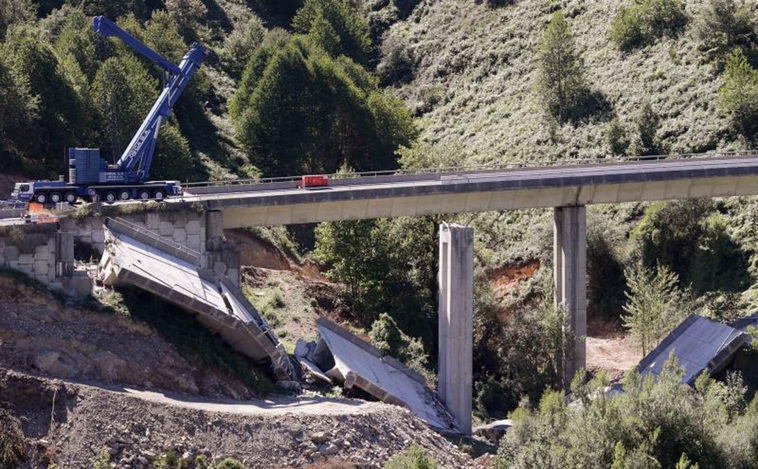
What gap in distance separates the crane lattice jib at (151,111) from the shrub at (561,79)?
117 feet

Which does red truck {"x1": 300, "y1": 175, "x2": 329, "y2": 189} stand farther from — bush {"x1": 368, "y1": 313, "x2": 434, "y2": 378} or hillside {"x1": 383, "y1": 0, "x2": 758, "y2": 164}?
hillside {"x1": 383, "y1": 0, "x2": 758, "y2": 164}

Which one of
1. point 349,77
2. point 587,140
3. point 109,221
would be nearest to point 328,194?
point 109,221

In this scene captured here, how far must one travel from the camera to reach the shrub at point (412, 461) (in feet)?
116

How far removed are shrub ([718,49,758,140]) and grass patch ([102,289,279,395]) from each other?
4552 centimetres

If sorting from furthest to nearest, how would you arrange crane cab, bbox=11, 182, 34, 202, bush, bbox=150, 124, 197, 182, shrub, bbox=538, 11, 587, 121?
shrub, bbox=538, 11, 587, 121 < bush, bbox=150, 124, 197, 182 < crane cab, bbox=11, 182, 34, 202

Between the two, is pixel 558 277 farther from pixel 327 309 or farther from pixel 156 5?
pixel 156 5

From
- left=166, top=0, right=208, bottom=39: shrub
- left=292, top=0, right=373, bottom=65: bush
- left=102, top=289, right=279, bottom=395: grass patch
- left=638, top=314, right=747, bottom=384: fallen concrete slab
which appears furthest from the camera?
left=292, top=0, right=373, bottom=65: bush

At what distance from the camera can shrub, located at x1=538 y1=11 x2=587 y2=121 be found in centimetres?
8806

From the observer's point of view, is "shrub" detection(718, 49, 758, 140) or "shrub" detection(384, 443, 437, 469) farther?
"shrub" detection(718, 49, 758, 140)

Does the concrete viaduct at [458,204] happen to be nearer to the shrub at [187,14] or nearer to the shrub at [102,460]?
the shrub at [102,460]

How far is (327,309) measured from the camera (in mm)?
65312

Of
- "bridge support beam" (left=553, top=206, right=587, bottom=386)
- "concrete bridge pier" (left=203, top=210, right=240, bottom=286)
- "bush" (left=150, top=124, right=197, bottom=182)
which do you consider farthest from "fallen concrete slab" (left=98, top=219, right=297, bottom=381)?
"bush" (left=150, top=124, right=197, bottom=182)

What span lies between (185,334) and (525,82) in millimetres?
59315

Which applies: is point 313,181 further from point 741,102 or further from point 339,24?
point 339,24
